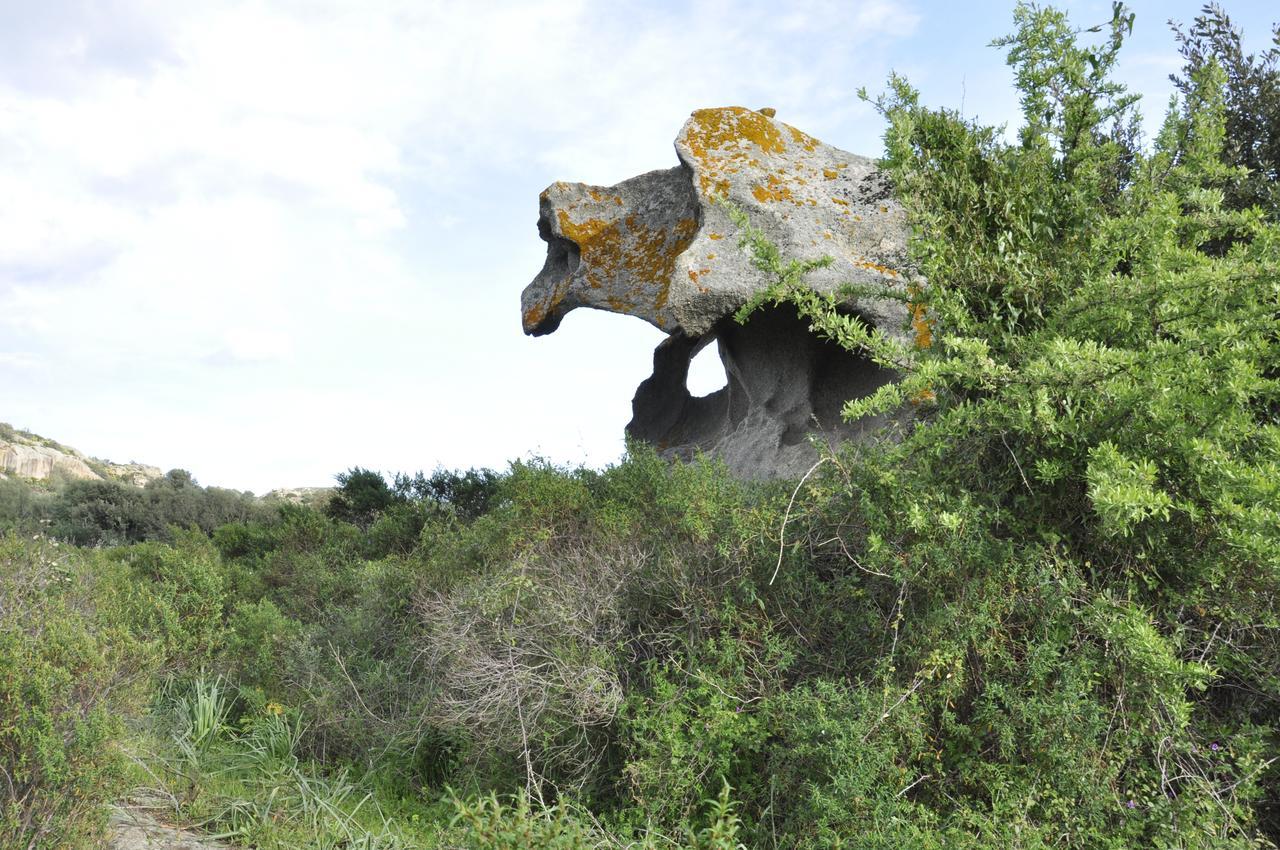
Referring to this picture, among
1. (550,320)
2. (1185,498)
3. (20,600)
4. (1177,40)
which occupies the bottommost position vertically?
(1185,498)

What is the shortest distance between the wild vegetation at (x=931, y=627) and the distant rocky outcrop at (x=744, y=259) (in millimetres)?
2778

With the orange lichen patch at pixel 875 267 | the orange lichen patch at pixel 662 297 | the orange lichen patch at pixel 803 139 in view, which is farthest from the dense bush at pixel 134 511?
the orange lichen patch at pixel 875 267

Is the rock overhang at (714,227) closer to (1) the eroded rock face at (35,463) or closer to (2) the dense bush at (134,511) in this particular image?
(2) the dense bush at (134,511)

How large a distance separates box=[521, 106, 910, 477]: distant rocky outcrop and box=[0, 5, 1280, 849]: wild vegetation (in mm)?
2778

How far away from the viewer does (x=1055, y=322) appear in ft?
14.9

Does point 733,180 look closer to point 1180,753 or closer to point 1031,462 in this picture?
point 1031,462

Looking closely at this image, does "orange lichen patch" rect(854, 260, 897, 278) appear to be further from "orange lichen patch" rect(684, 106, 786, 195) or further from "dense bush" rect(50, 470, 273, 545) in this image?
"dense bush" rect(50, 470, 273, 545)

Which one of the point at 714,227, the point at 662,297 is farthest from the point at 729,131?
the point at 662,297

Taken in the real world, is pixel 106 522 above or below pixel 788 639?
above

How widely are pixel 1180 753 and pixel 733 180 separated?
6.09 metres

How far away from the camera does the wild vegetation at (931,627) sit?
3.82 meters

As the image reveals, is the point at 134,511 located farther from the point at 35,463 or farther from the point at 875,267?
the point at 875,267

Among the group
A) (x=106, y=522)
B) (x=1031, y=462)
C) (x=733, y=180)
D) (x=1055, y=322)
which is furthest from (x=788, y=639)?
(x=106, y=522)

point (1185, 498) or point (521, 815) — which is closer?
point (521, 815)
